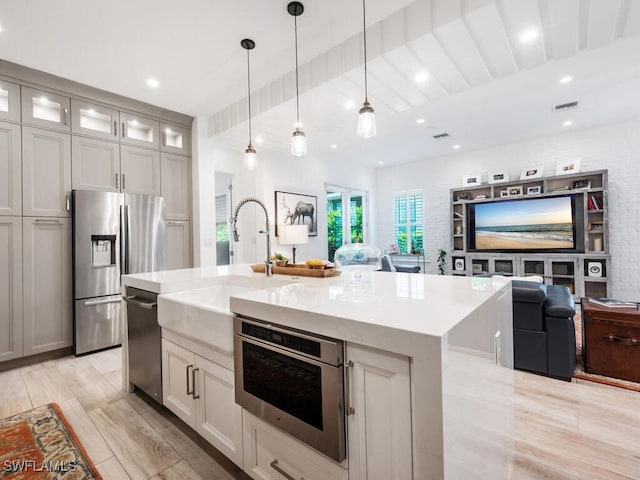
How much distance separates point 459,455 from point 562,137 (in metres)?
6.53

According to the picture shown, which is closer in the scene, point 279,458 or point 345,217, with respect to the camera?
point 279,458

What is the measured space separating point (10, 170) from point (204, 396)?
3043mm

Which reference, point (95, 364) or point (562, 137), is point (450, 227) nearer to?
point (562, 137)

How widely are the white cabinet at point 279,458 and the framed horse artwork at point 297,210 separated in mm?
4142

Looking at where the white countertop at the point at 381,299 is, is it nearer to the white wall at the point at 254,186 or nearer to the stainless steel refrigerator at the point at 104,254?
the stainless steel refrigerator at the point at 104,254

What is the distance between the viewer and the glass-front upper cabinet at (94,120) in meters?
3.32

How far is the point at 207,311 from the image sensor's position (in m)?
1.50

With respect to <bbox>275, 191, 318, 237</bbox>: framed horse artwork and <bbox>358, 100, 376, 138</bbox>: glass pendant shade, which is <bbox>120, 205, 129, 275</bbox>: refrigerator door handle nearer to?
<bbox>275, 191, 318, 237</bbox>: framed horse artwork

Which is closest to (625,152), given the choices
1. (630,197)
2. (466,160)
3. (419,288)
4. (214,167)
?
(630,197)

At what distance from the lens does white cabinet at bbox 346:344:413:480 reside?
865 millimetres

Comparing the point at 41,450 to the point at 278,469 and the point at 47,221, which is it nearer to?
the point at 278,469

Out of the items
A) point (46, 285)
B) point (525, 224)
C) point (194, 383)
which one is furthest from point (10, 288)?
point (525, 224)

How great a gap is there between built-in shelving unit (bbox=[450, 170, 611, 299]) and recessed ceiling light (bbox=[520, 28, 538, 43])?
3.95 meters

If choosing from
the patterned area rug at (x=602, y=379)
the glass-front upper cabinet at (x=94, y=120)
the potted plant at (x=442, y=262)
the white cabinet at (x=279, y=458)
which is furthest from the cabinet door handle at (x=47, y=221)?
the potted plant at (x=442, y=262)
